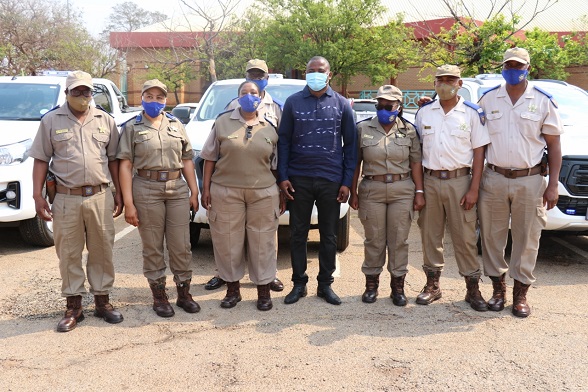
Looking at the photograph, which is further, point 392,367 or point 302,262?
point 302,262

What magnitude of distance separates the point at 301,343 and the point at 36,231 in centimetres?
373

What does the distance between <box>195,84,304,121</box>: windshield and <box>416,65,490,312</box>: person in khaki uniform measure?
250 cm

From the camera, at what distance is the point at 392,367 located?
148 inches

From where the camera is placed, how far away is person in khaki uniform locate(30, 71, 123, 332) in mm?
4281

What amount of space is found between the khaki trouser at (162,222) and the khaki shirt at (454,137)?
198 centimetres

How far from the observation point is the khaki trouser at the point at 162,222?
4520mm

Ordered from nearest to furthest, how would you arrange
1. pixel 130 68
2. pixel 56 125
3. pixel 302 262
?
pixel 56 125 < pixel 302 262 < pixel 130 68

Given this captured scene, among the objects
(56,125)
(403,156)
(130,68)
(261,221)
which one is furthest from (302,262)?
(130,68)

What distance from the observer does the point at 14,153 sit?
6.09 m

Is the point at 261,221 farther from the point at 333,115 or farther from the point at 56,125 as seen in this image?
the point at 56,125

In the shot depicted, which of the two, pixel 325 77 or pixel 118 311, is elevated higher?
pixel 325 77

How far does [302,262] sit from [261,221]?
0.52 metres

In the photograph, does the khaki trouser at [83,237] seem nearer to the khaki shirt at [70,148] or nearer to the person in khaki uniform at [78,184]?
the person in khaki uniform at [78,184]

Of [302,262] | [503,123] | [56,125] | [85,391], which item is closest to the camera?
[85,391]
